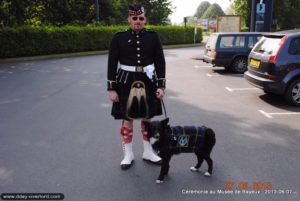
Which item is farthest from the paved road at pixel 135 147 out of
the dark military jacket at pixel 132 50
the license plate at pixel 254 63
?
the dark military jacket at pixel 132 50

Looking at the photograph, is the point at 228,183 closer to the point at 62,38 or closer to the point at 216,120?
the point at 216,120

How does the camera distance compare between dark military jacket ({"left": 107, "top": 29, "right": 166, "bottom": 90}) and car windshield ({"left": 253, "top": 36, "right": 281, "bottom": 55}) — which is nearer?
dark military jacket ({"left": 107, "top": 29, "right": 166, "bottom": 90})

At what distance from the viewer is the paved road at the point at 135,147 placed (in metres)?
3.75

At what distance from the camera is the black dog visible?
3686 mm

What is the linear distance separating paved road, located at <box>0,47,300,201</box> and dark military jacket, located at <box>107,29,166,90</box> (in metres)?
1.15

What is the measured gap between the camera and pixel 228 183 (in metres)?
3.85

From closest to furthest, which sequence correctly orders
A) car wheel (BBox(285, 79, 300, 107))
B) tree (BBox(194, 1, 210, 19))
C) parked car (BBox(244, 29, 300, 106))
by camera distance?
1. parked car (BBox(244, 29, 300, 106))
2. car wheel (BBox(285, 79, 300, 107))
3. tree (BBox(194, 1, 210, 19))

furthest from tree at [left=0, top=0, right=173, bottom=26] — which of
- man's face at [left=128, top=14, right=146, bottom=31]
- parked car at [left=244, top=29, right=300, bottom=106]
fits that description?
man's face at [left=128, top=14, right=146, bottom=31]

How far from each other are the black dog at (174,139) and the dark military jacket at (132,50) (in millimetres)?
672

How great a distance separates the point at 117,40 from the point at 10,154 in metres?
2.27

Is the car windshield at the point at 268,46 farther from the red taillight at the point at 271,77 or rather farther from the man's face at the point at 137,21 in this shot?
the man's face at the point at 137,21

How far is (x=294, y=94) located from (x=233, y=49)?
18.3 feet

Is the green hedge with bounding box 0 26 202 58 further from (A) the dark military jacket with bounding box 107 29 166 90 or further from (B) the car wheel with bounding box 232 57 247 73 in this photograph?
(A) the dark military jacket with bounding box 107 29 166 90

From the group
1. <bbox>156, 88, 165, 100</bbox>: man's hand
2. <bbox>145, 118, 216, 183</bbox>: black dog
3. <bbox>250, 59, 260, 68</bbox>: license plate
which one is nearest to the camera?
<bbox>145, 118, 216, 183</bbox>: black dog
